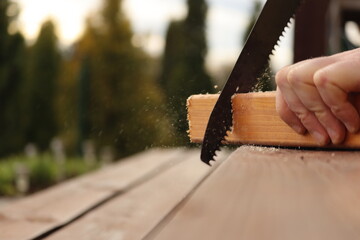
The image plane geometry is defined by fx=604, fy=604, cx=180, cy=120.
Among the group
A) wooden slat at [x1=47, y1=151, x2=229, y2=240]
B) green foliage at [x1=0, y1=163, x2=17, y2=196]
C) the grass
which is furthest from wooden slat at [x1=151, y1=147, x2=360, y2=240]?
green foliage at [x1=0, y1=163, x2=17, y2=196]

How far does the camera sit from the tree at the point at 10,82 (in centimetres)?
1861

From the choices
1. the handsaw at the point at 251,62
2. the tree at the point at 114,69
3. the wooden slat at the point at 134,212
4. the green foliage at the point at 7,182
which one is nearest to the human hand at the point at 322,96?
the handsaw at the point at 251,62

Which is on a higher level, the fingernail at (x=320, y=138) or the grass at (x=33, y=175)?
the fingernail at (x=320, y=138)

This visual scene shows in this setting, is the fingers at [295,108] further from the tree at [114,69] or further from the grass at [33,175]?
the tree at [114,69]

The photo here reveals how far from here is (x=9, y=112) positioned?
18.8 m

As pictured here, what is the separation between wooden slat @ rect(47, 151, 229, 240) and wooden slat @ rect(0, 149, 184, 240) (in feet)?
0.17

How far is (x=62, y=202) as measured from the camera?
1675 mm

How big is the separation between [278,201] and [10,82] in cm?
1936

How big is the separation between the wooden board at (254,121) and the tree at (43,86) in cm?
1832

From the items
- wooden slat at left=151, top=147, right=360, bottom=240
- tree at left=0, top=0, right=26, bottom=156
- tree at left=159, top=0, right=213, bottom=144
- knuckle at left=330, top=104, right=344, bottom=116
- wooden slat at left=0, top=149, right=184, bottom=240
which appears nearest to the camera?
wooden slat at left=151, top=147, right=360, bottom=240

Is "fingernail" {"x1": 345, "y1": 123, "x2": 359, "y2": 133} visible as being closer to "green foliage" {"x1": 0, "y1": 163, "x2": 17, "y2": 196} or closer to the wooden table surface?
the wooden table surface

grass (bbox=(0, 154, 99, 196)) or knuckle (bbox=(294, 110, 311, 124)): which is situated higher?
knuckle (bbox=(294, 110, 311, 124))

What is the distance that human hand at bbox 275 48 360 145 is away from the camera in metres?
0.65

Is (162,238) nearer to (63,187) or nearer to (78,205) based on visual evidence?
(78,205)
